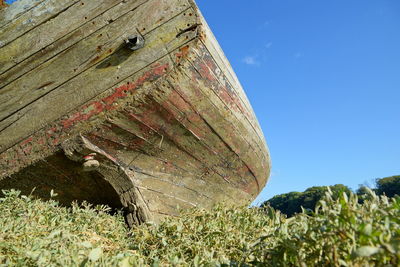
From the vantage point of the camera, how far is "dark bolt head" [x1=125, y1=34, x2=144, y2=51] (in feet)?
9.68

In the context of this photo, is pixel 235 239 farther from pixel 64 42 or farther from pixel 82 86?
pixel 64 42

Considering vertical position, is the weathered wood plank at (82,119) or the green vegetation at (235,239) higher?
the weathered wood plank at (82,119)

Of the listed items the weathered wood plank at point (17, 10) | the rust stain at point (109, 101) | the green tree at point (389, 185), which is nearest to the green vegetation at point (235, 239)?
the rust stain at point (109, 101)

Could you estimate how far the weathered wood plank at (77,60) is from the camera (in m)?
3.01

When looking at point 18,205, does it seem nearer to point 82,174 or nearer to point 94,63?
point 82,174

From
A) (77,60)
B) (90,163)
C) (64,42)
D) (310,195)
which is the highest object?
(310,195)

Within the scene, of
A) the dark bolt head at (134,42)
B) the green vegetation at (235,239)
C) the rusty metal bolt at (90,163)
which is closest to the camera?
the green vegetation at (235,239)

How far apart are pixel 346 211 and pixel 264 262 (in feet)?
1.42

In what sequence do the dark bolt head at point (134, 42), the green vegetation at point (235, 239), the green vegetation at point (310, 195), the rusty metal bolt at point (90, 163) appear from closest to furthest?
the green vegetation at point (235, 239) < the dark bolt head at point (134, 42) < the rusty metal bolt at point (90, 163) < the green vegetation at point (310, 195)

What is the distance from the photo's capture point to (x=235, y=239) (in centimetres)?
232

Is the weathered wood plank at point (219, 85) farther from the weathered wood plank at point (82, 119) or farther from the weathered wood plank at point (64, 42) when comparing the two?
the weathered wood plank at point (64, 42)

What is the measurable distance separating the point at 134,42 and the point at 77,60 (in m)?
0.59

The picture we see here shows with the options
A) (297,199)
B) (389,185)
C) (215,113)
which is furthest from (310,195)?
(215,113)

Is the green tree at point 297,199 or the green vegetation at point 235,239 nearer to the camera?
the green vegetation at point 235,239
